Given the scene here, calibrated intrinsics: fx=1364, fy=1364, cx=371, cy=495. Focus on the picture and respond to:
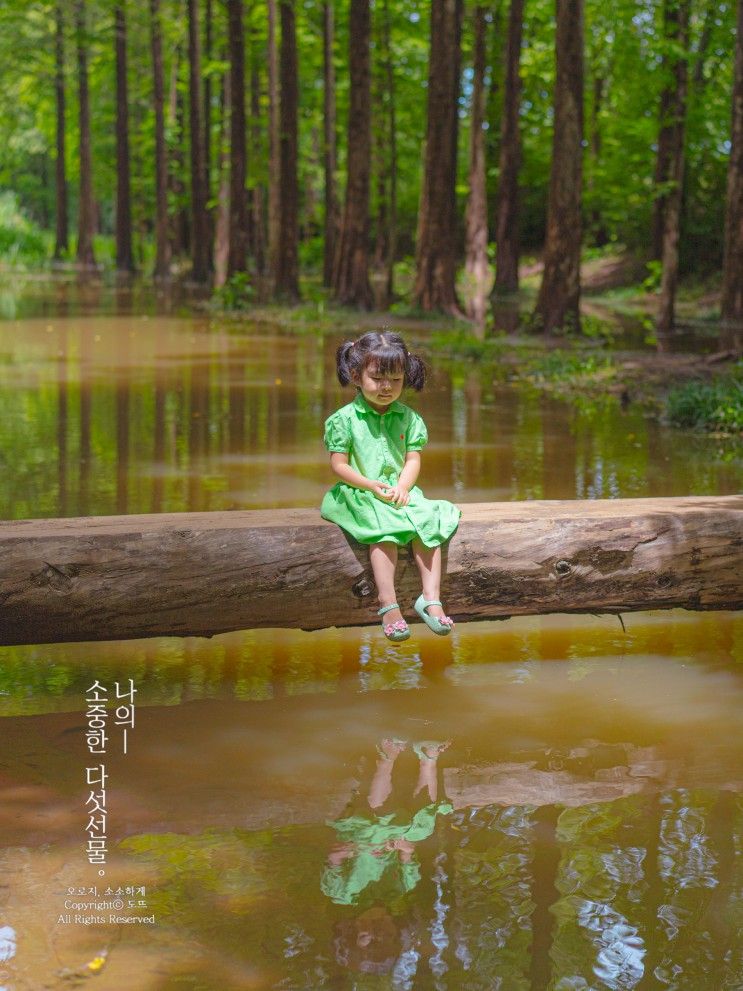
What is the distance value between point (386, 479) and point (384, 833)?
6.67 ft

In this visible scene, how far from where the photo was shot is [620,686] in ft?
18.9

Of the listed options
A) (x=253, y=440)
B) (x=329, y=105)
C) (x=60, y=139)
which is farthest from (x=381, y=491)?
(x=60, y=139)

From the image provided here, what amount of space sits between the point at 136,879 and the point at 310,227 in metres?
55.8

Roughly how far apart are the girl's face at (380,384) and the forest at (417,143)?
46.2ft

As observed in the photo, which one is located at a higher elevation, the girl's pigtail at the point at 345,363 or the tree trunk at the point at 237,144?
the tree trunk at the point at 237,144

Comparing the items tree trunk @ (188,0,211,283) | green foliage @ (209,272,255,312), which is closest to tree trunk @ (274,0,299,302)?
green foliage @ (209,272,255,312)

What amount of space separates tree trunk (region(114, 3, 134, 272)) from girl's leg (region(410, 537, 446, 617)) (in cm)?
4233

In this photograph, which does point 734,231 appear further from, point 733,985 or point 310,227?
point 310,227

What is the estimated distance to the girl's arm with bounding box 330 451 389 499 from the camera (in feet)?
18.7

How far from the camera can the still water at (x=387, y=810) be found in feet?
11.5

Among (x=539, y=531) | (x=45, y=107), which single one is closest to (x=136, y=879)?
(x=539, y=531)

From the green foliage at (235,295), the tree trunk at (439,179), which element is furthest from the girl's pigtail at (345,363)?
the green foliage at (235,295)

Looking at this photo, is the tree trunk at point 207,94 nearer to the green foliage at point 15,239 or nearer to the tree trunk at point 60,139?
the tree trunk at point 60,139

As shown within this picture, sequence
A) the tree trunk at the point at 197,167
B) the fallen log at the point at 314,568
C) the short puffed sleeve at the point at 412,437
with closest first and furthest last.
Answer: the fallen log at the point at 314,568
the short puffed sleeve at the point at 412,437
the tree trunk at the point at 197,167
